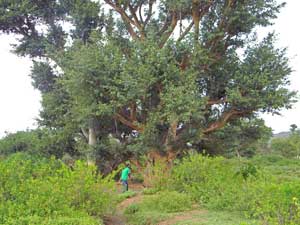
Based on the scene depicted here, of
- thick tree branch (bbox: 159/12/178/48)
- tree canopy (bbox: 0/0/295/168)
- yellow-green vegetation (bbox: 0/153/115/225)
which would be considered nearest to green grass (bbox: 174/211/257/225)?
yellow-green vegetation (bbox: 0/153/115/225)

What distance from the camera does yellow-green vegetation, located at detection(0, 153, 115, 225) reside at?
8.18 m

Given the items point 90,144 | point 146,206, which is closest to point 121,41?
point 90,144

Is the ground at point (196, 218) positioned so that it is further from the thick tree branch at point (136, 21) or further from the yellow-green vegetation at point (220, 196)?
the thick tree branch at point (136, 21)

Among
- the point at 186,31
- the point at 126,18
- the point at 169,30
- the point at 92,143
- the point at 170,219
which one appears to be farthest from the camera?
the point at 92,143

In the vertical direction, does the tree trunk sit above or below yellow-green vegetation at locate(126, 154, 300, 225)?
above

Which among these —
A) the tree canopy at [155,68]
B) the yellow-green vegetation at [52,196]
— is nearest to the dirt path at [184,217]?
the yellow-green vegetation at [52,196]

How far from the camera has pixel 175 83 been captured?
54.2ft

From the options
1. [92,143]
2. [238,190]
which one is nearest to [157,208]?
[238,190]

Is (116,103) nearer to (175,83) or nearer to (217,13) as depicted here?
(175,83)

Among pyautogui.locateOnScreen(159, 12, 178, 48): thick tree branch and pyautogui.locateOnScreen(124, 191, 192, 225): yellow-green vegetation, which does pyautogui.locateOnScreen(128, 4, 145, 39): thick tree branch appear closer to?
pyautogui.locateOnScreen(159, 12, 178, 48): thick tree branch

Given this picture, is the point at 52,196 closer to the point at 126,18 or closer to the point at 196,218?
the point at 196,218

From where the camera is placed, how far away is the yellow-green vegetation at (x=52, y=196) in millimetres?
8180

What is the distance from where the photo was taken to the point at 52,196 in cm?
895

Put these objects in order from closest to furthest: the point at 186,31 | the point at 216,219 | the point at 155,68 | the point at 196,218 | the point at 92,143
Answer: the point at 216,219
the point at 196,218
the point at 155,68
the point at 186,31
the point at 92,143
